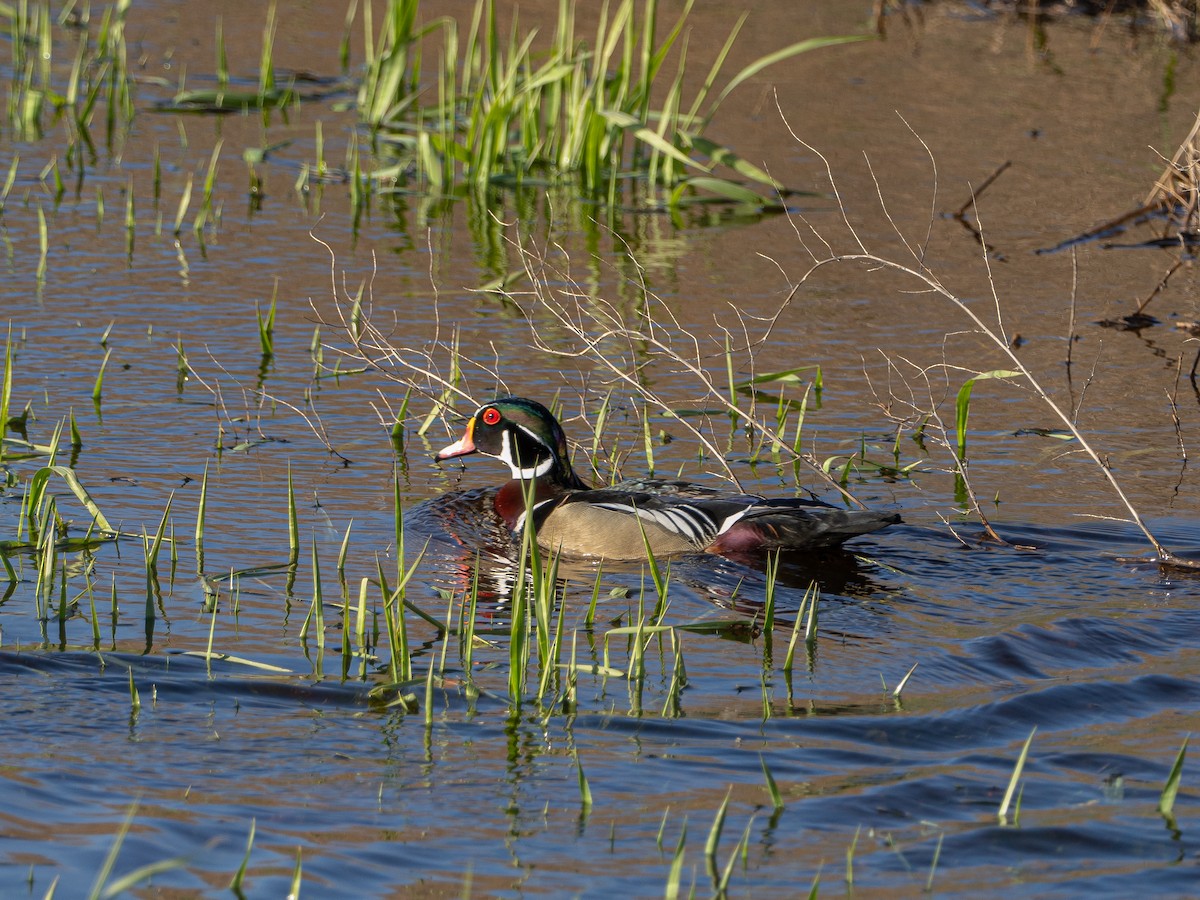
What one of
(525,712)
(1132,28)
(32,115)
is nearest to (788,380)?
(525,712)

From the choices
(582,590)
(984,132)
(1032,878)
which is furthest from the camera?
(984,132)

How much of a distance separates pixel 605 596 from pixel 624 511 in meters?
0.74

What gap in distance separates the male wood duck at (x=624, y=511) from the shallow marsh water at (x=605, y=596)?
17 cm

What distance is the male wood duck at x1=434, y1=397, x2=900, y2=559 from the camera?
285 inches

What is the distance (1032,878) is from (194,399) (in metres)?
5.83

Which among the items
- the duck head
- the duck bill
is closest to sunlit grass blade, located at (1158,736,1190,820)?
the duck head

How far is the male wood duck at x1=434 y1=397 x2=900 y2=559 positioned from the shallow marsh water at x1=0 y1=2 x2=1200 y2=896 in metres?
0.17

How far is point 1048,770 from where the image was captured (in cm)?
506

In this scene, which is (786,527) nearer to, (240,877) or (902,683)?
(902,683)

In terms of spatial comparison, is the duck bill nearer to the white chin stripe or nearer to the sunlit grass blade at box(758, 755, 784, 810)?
the white chin stripe

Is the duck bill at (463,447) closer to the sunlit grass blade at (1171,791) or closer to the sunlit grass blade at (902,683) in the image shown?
the sunlit grass blade at (902,683)

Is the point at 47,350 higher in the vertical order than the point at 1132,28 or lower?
lower

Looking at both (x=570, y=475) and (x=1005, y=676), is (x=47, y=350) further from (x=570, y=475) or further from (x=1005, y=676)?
(x=1005, y=676)

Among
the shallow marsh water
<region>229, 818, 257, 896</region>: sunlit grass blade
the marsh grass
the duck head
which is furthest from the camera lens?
the marsh grass
